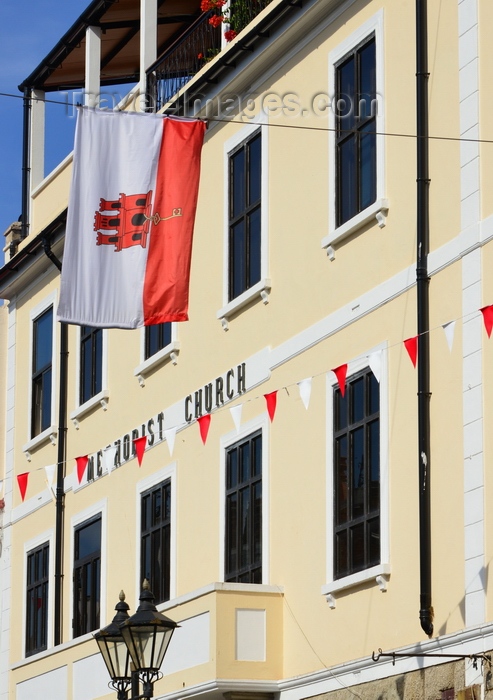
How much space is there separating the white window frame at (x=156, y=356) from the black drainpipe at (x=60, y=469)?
2089 millimetres

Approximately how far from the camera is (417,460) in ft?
46.9

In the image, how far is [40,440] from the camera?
2309 centimetres

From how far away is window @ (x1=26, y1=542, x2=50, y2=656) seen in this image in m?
22.3

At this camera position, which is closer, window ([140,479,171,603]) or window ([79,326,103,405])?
window ([140,479,171,603])

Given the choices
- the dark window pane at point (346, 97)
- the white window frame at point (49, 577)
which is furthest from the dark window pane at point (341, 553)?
the white window frame at point (49, 577)

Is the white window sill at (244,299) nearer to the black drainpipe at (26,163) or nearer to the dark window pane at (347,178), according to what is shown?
the dark window pane at (347,178)

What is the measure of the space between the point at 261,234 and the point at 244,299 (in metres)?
0.72

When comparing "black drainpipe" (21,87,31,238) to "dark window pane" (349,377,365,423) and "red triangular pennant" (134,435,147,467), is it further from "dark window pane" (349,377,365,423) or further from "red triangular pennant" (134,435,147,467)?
"dark window pane" (349,377,365,423)

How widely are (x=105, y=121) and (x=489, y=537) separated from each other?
18.0 feet

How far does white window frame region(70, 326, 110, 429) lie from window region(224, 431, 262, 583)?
3.82 m

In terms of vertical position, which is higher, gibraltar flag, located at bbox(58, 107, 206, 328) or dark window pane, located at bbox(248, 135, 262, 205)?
dark window pane, located at bbox(248, 135, 262, 205)

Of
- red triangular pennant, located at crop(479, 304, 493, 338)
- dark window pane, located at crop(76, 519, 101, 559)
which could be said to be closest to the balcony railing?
dark window pane, located at crop(76, 519, 101, 559)

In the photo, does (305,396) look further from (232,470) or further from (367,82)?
(367,82)

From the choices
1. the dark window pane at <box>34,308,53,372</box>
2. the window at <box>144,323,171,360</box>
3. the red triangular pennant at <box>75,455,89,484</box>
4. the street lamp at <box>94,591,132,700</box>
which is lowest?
the street lamp at <box>94,591,132,700</box>
